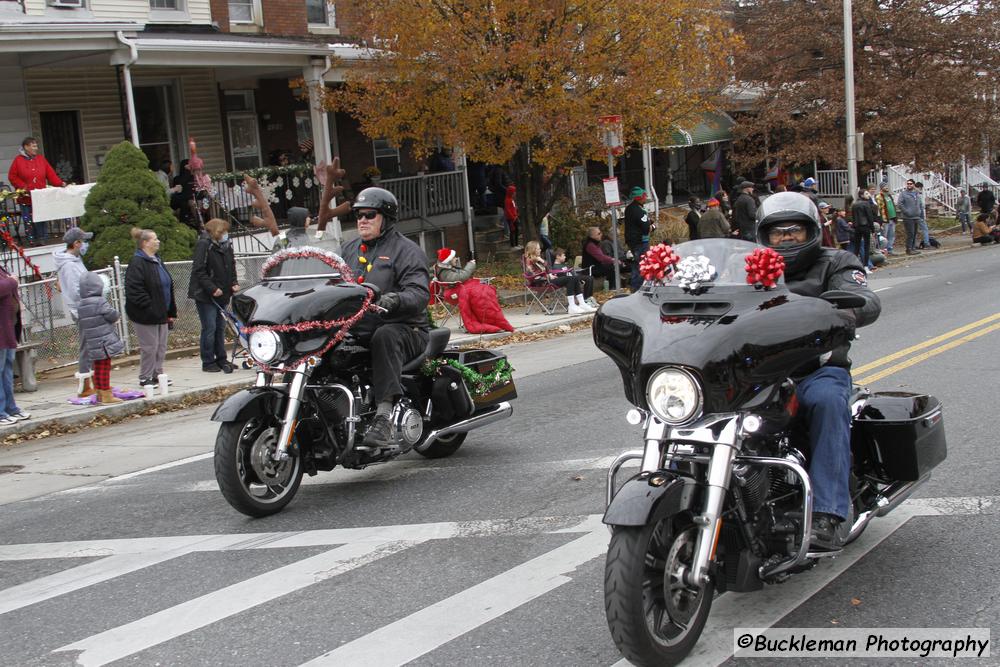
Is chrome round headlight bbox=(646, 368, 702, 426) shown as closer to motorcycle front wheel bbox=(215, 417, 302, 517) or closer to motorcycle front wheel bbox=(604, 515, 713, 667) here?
motorcycle front wheel bbox=(604, 515, 713, 667)

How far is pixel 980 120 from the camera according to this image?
30.4 metres

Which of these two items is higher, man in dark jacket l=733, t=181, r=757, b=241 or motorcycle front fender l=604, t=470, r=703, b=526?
man in dark jacket l=733, t=181, r=757, b=241

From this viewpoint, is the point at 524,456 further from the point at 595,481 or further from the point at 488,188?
the point at 488,188

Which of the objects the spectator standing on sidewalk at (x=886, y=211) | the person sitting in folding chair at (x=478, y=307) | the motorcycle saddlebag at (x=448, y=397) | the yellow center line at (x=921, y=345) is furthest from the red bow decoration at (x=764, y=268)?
the spectator standing on sidewalk at (x=886, y=211)

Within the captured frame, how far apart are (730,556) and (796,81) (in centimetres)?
3073

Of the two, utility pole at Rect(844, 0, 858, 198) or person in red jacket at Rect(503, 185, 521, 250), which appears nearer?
person in red jacket at Rect(503, 185, 521, 250)

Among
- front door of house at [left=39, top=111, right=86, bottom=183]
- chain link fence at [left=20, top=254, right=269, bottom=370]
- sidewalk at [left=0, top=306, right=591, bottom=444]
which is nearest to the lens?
sidewalk at [left=0, top=306, right=591, bottom=444]

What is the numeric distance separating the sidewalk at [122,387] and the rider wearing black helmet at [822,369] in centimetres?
861

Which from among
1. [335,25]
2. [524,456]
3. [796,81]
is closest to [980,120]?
[796,81]

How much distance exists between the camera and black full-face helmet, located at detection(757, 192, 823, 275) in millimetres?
5578

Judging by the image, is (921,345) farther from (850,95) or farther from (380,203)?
(850,95)

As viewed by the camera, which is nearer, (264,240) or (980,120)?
(264,240)

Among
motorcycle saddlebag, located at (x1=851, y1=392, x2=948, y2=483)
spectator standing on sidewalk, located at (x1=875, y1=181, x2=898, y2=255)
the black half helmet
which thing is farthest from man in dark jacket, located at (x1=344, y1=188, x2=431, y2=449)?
Result: spectator standing on sidewalk, located at (x1=875, y1=181, x2=898, y2=255)

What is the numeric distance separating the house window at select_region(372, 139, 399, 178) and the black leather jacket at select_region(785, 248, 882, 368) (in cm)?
2317
